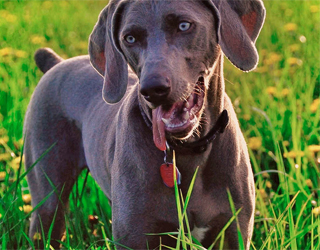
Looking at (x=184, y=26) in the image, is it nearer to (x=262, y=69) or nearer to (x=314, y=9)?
(x=262, y=69)

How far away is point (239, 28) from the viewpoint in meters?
2.88

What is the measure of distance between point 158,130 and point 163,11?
1.78 ft

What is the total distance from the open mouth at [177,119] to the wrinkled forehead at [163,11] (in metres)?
0.32

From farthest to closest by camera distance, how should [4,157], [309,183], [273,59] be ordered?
[273,59] → [4,157] → [309,183]

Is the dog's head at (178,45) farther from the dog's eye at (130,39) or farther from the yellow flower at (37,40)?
the yellow flower at (37,40)

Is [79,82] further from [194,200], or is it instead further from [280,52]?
[280,52]

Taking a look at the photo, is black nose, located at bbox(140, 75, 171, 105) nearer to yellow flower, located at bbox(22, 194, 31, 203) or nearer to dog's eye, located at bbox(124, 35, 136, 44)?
dog's eye, located at bbox(124, 35, 136, 44)

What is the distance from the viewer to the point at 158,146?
2766 mm

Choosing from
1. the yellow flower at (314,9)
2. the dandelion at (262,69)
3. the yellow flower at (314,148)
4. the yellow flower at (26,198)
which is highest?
the yellow flower at (314,9)

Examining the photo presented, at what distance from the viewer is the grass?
335cm

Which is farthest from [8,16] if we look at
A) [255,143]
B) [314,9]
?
[255,143]

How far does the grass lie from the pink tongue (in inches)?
15.0

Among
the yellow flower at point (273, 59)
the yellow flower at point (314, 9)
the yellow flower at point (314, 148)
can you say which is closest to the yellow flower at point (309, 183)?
the yellow flower at point (314, 148)

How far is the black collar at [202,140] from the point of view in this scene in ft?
9.62
